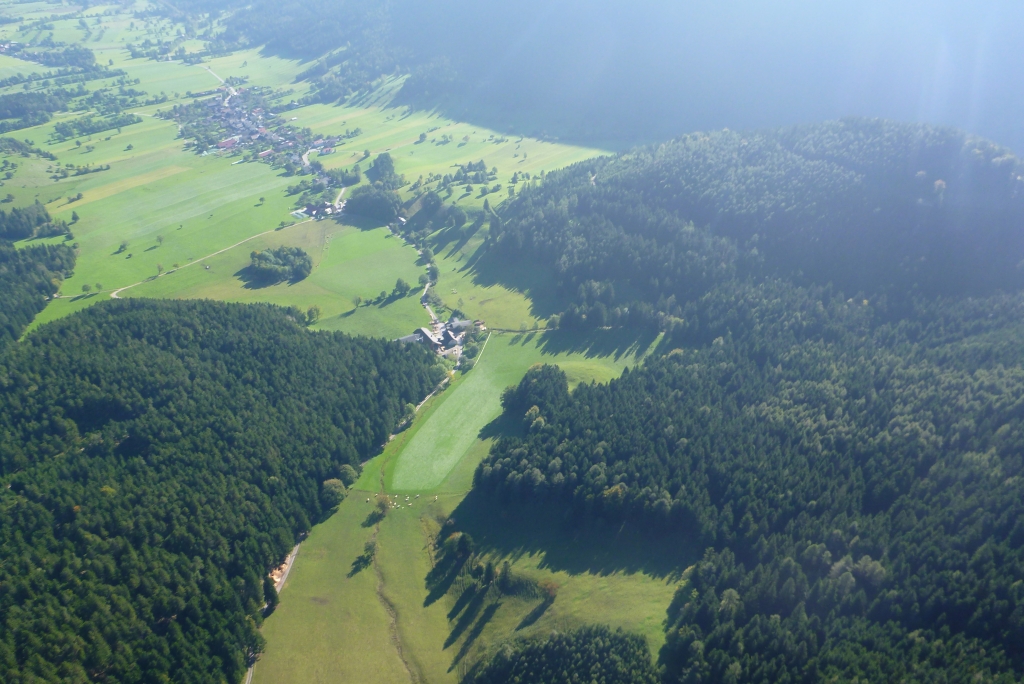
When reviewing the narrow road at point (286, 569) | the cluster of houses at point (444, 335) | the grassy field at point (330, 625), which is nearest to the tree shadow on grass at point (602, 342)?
the cluster of houses at point (444, 335)

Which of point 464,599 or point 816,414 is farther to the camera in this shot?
point 816,414

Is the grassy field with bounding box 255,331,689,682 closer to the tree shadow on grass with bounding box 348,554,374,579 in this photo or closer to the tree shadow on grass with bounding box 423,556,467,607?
Result: the tree shadow on grass with bounding box 423,556,467,607

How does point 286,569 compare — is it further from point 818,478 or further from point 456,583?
point 818,478

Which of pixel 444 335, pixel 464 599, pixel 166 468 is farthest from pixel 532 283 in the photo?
pixel 166 468

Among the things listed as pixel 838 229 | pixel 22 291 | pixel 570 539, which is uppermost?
pixel 838 229

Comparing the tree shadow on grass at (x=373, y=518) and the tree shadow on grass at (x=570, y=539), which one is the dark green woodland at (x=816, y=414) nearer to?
the tree shadow on grass at (x=570, y=539)
